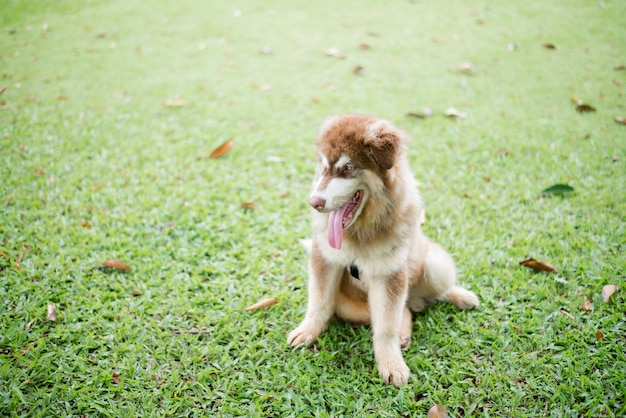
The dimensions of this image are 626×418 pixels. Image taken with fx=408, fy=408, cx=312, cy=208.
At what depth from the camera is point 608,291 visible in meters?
3.06

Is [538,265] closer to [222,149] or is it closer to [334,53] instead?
[222,149]

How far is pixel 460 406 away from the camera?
2447 mm

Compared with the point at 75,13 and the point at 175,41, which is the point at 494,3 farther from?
the point at 75,13

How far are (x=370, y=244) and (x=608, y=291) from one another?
196 cm

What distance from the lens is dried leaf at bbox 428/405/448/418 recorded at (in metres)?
2.36

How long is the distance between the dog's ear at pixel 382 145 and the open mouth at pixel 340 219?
23 centimetres

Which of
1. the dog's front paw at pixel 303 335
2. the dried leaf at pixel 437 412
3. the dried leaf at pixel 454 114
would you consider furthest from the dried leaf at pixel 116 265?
the dried leaf at pixel 454 114

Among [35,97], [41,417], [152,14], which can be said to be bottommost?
[41,417]

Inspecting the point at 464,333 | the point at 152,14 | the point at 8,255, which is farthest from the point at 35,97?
the point at 464,333

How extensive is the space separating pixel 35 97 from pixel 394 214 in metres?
6.05

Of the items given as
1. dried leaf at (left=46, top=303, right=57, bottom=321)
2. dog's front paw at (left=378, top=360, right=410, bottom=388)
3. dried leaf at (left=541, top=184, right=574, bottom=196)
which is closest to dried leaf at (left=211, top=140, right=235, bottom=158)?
dried leaf at (left=46, top=303, right=57, bottom=321)

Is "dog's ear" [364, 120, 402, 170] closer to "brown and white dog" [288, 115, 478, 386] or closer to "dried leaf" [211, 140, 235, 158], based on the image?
"brown and white dog" [288, 115, 478, 386]

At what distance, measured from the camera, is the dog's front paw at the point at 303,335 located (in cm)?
284

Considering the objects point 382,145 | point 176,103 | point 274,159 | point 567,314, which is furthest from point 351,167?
point 176,103
